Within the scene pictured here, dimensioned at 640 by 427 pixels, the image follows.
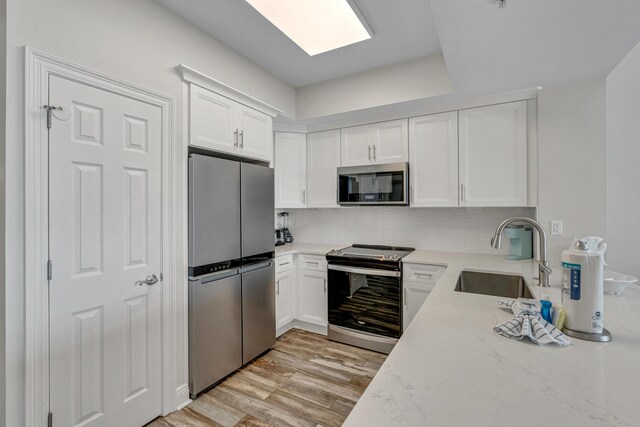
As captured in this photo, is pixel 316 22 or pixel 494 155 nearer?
pixel 316 22

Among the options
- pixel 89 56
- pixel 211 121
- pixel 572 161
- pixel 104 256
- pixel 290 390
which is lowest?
pixel 290 390

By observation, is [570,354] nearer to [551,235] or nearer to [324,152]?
[551,235]

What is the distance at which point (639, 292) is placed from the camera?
1.47 meters

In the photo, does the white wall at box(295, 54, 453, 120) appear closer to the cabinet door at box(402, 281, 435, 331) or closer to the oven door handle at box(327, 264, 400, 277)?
the oven door handle at box(327, 264, 400, 277)

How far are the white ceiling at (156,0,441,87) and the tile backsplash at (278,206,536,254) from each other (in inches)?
60.2

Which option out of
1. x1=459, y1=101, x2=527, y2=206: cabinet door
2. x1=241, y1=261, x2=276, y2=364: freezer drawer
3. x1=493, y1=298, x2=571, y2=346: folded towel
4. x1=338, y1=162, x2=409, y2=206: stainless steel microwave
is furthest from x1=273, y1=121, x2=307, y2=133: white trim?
x1=493, y1=298, x2=571, y2=346: folded towel

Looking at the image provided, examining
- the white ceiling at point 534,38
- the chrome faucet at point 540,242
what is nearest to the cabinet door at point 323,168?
the white ceiling at point 534,38

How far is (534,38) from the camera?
1.56 m

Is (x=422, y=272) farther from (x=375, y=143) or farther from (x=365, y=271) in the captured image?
(x=375, y=143)

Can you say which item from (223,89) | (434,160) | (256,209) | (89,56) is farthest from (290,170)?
(89,56)

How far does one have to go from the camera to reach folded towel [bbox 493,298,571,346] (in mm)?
916

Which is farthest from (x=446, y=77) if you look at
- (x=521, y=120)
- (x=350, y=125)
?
(x=350, y=125)

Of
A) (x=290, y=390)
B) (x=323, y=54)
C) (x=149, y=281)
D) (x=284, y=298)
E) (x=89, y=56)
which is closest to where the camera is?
(x=89, y=56)

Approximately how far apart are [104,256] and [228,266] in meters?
0.84
